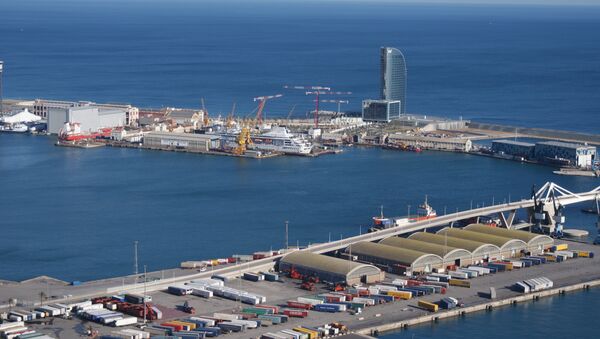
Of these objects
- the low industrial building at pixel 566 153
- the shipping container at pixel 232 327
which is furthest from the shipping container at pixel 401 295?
the low industrial building at pixel 566 153

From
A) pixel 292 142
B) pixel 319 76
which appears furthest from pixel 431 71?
pixel 292 142

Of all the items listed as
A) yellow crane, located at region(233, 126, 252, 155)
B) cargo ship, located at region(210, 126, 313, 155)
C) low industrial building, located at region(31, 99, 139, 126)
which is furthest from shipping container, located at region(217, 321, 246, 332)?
low industrial building, located at region(31, 99, 139, 126)

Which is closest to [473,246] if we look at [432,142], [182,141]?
[432,142]

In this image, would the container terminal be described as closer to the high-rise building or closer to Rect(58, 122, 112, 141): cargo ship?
Rect(58, 122, 112, 141): cargo ship

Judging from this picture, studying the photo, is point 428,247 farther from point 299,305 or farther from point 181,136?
point 181,136

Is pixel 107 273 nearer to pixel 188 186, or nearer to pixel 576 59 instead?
pixel 188 186

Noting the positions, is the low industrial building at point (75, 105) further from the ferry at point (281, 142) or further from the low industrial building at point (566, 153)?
the low industrial building at point (566, 153)
